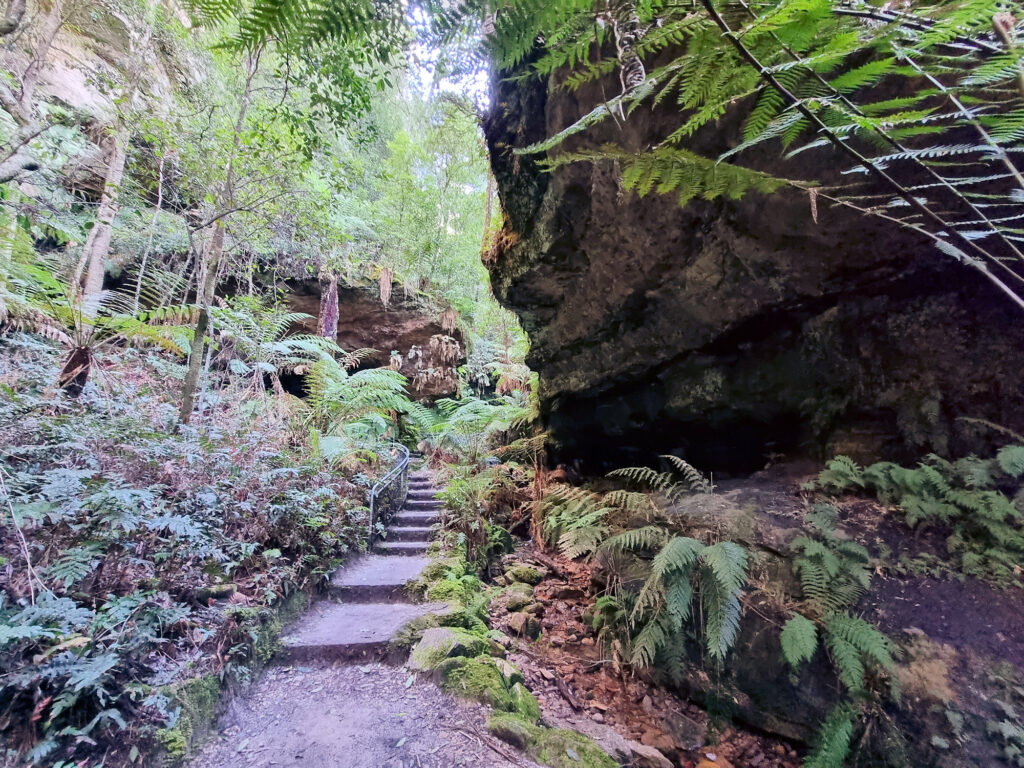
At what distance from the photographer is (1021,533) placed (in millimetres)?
2658

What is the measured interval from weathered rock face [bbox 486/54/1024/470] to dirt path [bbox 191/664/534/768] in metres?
3.98

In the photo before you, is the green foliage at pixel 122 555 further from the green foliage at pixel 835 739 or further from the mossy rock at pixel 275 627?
the green foliage at pixel 835 739

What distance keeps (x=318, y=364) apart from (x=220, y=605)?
5596mm

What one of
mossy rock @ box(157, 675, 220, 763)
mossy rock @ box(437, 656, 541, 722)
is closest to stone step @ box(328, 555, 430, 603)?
mossy rock @ box(437, 656, 541, 722)

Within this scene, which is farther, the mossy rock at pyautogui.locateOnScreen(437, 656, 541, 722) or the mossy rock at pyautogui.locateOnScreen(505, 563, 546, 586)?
the mossy rock at pyautogui.locateOnScreen(505, 563, 546, 586)

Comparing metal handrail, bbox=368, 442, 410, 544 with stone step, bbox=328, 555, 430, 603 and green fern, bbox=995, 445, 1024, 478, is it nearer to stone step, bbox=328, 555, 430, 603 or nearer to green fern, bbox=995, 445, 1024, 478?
stone step, bbox=328, 555, 430, 603

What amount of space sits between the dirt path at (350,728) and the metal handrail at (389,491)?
2.53 meters

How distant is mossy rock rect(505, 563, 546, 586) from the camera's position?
16.1 feet

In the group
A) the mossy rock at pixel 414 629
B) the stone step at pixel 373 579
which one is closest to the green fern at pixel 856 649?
the mossy rock at pixel 414 629

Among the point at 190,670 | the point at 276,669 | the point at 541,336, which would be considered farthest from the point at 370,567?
the point at 541,336

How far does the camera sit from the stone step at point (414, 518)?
20.8ft

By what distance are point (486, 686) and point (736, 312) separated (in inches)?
160

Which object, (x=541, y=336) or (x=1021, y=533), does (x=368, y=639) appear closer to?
(x=541, y=336)

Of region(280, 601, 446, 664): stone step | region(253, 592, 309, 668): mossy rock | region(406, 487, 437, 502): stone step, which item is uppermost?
region(406, 487, 437, 502): stone step
